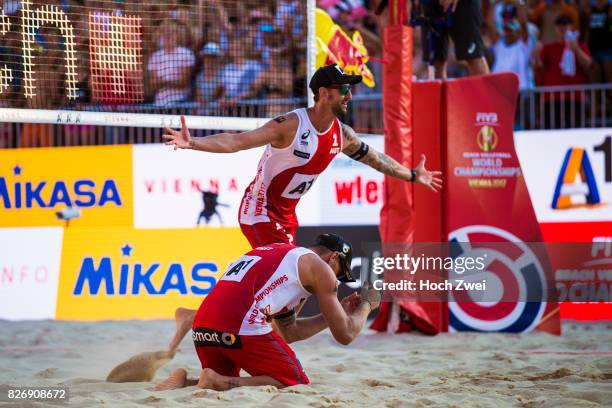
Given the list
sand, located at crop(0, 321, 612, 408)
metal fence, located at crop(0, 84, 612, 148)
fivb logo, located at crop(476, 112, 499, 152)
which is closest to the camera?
sand, located at crop(0, 321, 612, 408)

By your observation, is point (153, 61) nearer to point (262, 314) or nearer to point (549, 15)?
point (262, 314)

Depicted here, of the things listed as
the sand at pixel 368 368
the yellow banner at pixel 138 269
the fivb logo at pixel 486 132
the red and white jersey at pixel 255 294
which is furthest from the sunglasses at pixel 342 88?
the yellow banner at pixel 138 269

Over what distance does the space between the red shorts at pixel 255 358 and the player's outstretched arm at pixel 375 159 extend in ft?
5.45

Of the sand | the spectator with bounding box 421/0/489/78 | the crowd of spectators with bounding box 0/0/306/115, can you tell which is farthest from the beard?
the spectator with bounding box 421/0/489/78

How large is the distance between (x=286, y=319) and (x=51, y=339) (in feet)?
9.90

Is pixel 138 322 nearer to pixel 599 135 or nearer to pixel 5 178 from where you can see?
pixel 5 178

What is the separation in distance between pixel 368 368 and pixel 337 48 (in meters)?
3.07

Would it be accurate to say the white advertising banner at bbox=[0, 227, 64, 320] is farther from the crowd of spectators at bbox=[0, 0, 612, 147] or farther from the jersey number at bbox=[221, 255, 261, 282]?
the jersey number at bbox=[221, 255, 261, 282]

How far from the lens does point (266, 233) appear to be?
5895 millimetres

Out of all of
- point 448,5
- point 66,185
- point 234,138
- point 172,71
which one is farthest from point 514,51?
point 234,138

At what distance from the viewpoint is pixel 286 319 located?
5.62 m

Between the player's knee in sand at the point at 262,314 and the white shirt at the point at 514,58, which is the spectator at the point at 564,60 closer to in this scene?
the white shirt at the point at 514,58

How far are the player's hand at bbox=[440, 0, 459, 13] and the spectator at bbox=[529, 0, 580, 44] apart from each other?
2.70 m

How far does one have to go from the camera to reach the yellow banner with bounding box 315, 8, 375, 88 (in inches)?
309
